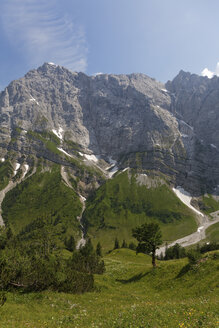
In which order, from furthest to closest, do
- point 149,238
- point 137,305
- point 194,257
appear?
point 149,238 → point 194,257 → point 137,305

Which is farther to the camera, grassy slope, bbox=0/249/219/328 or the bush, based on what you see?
the bush

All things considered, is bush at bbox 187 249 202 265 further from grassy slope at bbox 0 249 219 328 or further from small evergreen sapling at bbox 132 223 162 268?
small evergreen sapling at bbox 132 223 162 268

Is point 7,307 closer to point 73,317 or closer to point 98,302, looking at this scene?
point 73,317

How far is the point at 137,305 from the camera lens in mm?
21688

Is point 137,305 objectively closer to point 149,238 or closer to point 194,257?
point 194,257

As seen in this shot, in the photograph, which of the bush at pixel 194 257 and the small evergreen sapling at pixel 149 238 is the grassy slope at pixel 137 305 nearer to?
the bush at pixel 194 257

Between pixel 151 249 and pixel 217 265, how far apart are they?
21010 mm

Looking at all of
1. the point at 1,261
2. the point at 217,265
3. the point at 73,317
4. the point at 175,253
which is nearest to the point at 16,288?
the point at 1,261

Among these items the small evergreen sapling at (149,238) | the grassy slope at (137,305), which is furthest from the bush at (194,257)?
the small evergreen sapling at (149,238)

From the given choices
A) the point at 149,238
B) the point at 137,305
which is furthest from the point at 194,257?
the point at 137,305

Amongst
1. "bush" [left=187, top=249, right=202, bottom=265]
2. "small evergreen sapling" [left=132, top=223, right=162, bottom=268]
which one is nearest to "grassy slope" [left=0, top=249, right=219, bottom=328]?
"bush" [left=187, top=249, right=202, bottom=265]

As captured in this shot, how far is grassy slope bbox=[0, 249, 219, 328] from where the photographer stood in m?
14.8

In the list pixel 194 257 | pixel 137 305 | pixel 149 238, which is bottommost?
pixel 137 305

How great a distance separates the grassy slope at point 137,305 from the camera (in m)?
14.8
